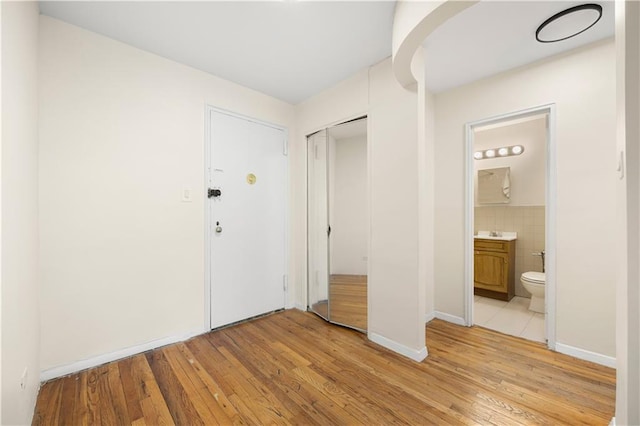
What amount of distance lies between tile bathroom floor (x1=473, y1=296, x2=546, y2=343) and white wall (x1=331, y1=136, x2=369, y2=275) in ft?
4.90

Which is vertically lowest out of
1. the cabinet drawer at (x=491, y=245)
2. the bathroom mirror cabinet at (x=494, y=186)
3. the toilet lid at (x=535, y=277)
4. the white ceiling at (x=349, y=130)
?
the toilet lid at (x=535, y=277)

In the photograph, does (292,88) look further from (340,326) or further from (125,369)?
(125,369)

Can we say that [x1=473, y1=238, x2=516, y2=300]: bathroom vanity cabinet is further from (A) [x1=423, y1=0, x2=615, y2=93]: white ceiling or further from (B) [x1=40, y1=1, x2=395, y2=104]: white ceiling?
(B) [x1=40, y1=1, x2=395, y2=104]: white ceiling

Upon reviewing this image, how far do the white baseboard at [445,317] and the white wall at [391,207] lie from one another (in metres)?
0.78

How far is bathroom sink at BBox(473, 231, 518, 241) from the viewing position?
3393 mm

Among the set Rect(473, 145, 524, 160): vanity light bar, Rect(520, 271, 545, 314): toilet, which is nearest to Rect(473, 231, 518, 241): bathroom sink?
Rect(520, 271, 545, 314): toilet

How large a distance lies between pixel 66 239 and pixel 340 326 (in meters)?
2.39

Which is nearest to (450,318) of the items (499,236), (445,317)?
(445,317)

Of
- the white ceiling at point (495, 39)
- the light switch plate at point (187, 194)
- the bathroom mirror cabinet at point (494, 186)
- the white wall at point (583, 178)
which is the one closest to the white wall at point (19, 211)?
the light switch plate at point (187, 194)

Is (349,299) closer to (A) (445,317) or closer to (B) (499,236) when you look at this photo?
(A) (445,317)

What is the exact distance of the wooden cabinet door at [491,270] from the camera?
3262 millimetres

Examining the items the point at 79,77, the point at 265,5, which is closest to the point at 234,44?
the point at 265,5

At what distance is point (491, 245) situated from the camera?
338 centimetres

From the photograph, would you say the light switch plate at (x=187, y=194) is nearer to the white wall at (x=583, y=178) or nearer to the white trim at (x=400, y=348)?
the white trim at (x=400, y=348)
